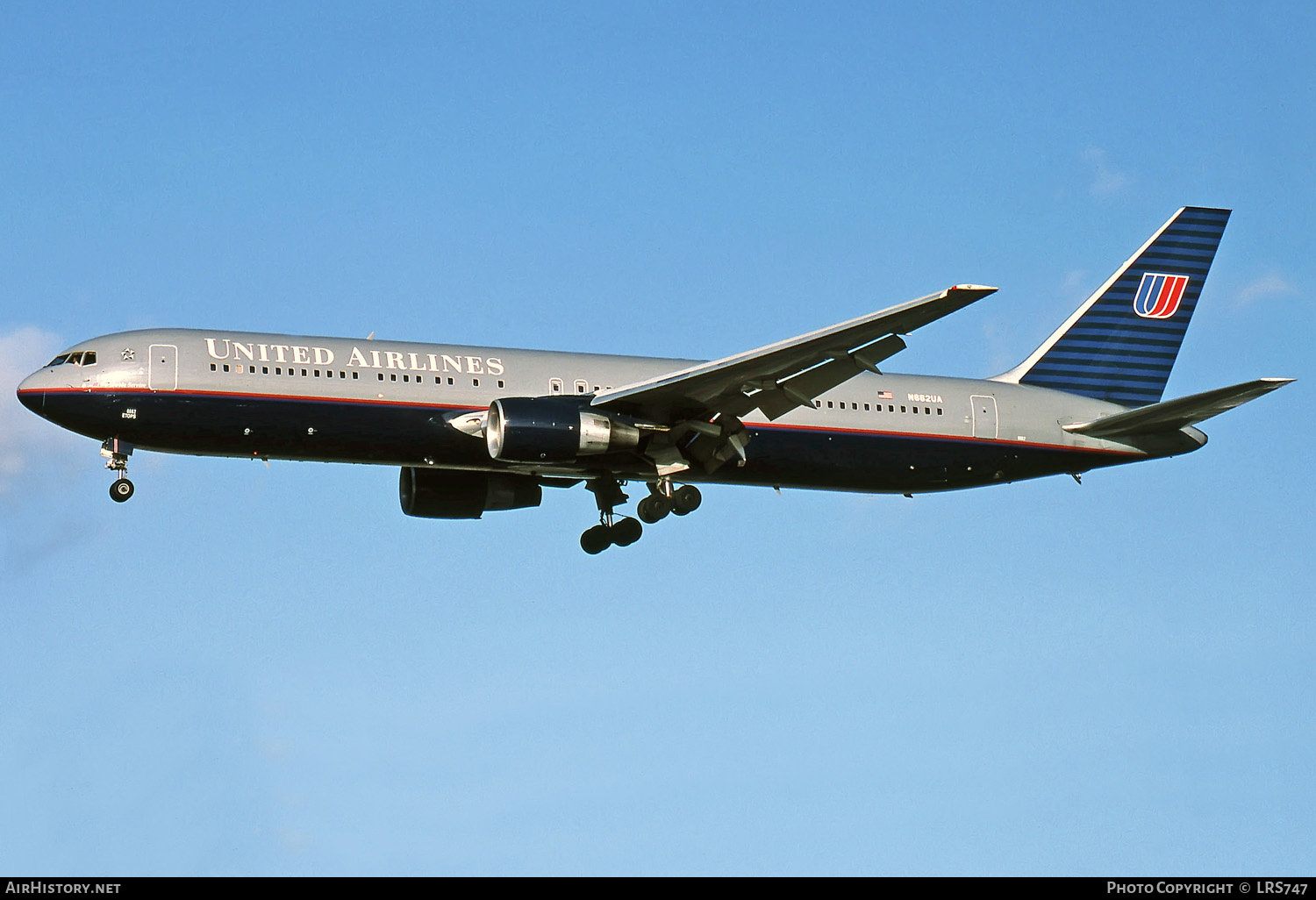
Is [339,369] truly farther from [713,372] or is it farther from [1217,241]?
[1217,241]

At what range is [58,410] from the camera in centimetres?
4016

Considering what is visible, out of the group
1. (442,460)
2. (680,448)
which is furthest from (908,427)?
(442,460)

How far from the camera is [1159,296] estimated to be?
5103 centimetres

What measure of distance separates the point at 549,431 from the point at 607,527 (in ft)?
23.0

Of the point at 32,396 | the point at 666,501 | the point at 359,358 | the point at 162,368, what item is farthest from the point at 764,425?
the point at 32,396

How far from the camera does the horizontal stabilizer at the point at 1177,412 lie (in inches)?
1582

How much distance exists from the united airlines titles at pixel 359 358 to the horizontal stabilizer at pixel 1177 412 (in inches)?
645

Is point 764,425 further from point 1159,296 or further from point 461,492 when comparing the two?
point 1159,296

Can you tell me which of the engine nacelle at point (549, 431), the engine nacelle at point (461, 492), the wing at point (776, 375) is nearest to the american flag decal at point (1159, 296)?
the wing at point (776, 375)

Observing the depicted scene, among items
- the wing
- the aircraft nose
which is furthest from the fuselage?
the wing

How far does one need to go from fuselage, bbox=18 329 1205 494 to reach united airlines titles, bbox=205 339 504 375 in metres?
0.04

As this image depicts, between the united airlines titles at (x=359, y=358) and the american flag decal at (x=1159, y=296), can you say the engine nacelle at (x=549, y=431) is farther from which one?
the american flag decal at (x=1159, y=296)
